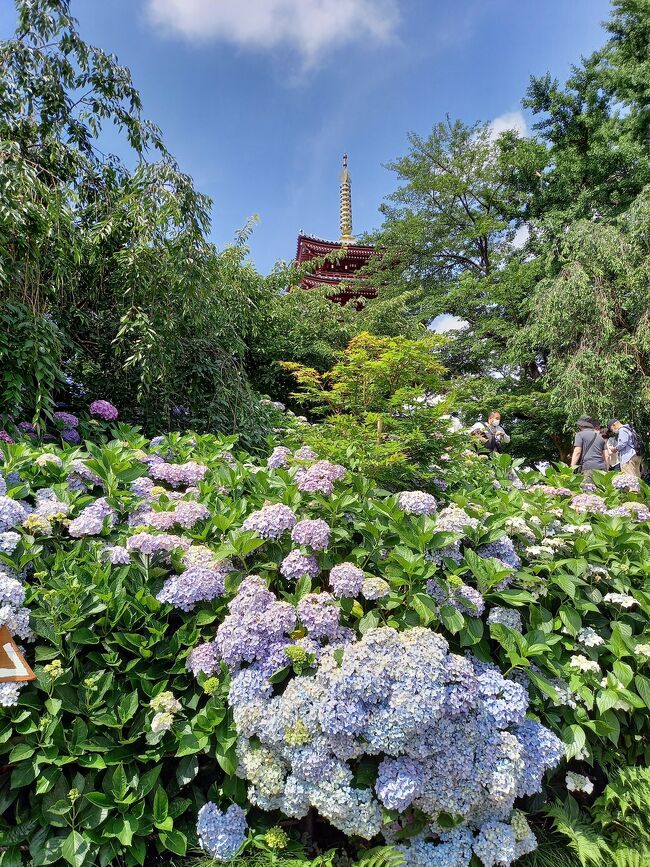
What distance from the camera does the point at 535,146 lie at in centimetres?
997

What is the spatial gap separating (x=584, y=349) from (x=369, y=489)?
668 centimetres

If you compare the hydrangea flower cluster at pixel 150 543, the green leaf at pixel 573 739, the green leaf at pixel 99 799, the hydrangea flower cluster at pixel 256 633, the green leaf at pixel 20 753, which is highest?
the hydrangea flower cluster at pixel 150 543

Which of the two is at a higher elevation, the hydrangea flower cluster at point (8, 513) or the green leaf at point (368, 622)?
the hydrangea flower cluster at point (8, 513)

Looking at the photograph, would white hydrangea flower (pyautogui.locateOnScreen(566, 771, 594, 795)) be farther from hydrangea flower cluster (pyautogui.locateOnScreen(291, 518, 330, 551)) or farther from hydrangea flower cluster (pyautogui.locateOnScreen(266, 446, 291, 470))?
hydrangea flower cluster (pyautogui.locateOnScreen(266, 446, 291, 470))

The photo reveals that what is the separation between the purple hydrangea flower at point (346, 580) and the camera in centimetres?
153

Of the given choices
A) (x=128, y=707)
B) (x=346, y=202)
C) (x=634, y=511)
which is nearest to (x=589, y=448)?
(x=634, y=511)

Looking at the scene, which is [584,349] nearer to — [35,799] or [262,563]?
[262,563]

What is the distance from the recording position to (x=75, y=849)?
1.32 meters

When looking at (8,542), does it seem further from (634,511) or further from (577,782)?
(634,511)

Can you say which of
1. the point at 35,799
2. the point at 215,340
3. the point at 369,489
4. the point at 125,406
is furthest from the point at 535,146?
the point at 35,799

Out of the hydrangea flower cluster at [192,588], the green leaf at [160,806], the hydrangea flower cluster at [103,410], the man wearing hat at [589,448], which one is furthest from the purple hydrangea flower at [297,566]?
the man wearing hat at [589,448]

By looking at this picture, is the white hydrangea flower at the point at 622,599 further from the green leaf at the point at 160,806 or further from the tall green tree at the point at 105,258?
the tall green tree at the point at 105,258

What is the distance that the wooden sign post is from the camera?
43.8 inches

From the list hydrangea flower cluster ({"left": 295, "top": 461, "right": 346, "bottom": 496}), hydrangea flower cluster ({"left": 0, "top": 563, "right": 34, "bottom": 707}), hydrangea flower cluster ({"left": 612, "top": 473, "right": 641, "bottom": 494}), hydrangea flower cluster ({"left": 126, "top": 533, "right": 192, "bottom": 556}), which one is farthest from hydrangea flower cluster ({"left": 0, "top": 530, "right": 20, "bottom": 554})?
hydrangea flower cluster ({"left": 612, "top": 473, "right": 641, "bottom": 494})
